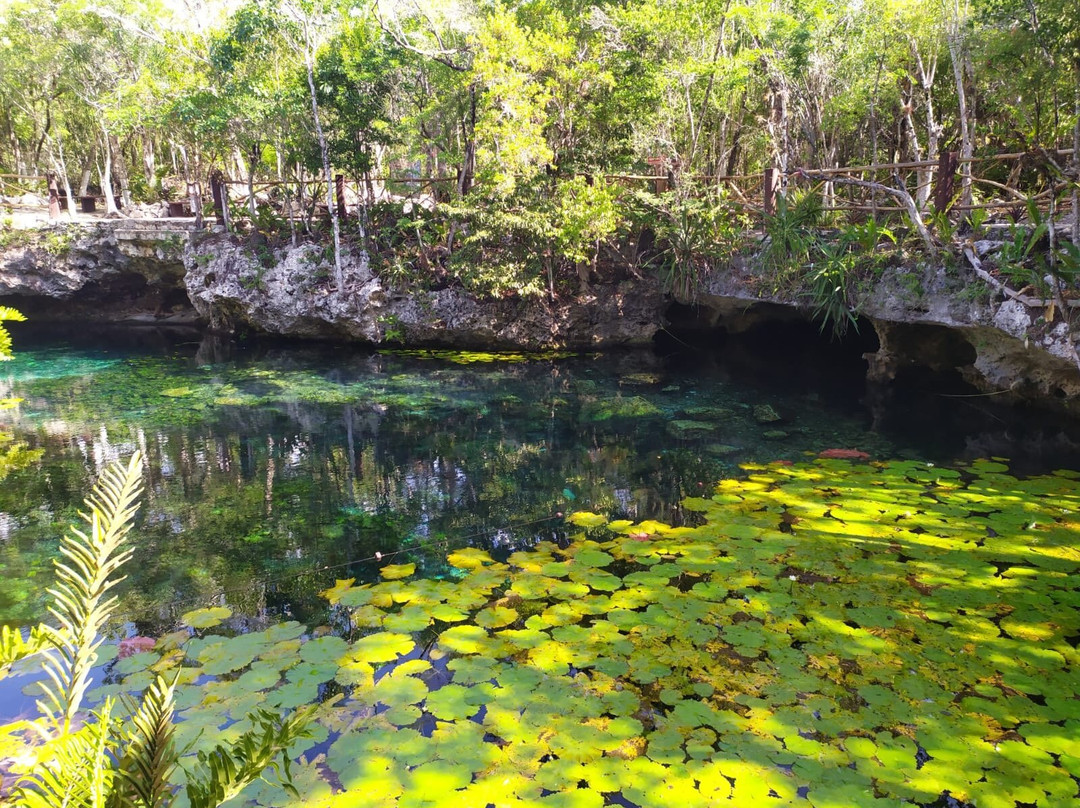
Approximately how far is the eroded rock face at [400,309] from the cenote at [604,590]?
391cm

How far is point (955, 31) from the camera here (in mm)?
9461

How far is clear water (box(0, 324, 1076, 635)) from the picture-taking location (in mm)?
5988

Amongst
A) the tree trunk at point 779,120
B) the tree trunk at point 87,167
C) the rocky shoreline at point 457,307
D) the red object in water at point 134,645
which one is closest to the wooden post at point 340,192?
the rocky shoreline at point 457,307

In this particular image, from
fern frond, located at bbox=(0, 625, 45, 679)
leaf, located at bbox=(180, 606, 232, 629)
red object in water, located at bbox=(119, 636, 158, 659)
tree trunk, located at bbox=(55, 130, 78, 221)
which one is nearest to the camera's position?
fern frond, located at bbox=(0, 625, 45, 679)

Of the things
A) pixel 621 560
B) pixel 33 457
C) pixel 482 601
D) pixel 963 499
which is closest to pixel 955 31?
pixel 963 499

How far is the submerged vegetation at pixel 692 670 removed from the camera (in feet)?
10.5

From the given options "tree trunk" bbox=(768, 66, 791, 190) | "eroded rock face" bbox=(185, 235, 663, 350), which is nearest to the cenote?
"eroded rock face" bbox=(185, 235, 663, 350)

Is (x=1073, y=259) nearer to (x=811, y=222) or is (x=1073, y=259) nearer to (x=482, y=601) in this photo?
(x=811, y=222)

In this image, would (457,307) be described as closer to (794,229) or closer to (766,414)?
(794,229)

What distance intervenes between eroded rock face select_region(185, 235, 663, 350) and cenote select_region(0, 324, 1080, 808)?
3907 mm

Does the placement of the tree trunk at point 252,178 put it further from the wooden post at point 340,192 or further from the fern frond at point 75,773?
the fern frond at point 75,773

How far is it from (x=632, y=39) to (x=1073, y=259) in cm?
780

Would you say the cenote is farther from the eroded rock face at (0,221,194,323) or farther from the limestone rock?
the eroded rock face at (0,221,194,323)

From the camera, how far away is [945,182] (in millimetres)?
9070
